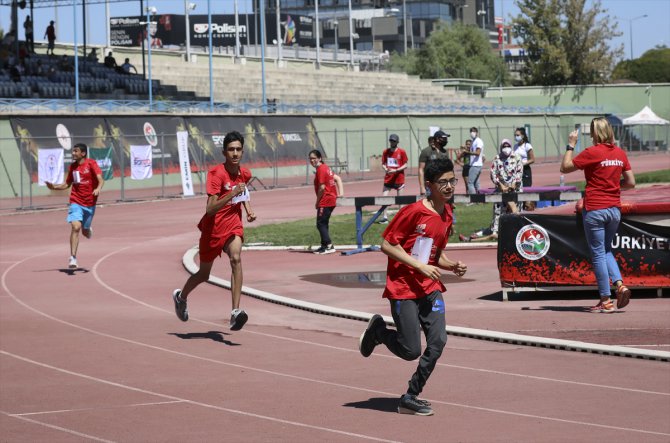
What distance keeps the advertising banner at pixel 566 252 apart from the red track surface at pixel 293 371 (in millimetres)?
362

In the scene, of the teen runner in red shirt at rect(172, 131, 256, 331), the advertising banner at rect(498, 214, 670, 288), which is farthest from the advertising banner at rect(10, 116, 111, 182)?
the teen runner in red shirt at rect(172, 131, 256, 331)

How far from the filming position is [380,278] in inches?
670

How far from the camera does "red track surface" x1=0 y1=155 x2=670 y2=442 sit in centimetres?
821

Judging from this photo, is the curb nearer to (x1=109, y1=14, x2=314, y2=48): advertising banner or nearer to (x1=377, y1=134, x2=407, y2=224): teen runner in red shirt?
(x1=377, y1=134, x2=407, y2=224): teen runner in red shirt

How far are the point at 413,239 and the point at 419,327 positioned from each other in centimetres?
64

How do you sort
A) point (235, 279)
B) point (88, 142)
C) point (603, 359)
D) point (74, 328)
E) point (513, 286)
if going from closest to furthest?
point (603, 359)
point (235, 279)
point (74, 328)
point (513, 286)
point (88, 142)

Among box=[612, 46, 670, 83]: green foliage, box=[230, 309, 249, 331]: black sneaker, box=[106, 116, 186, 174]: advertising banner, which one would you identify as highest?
box=[612, 46, 670, 83]: green foliage

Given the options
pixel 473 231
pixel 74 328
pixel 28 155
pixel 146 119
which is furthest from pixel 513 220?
pixel 146 119

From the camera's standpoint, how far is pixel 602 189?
12492mm

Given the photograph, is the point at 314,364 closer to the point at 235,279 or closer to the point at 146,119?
the point at 235,279

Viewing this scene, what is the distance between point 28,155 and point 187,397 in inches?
1186

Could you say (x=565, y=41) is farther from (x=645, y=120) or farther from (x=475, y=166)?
(x=475, y=166)

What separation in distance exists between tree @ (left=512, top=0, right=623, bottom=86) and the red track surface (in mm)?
82629

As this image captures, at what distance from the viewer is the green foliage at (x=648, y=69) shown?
12069 cm
